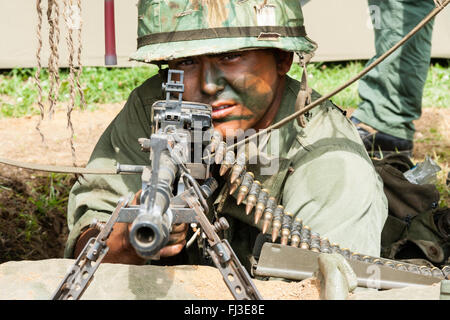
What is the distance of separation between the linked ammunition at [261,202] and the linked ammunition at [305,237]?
208mm

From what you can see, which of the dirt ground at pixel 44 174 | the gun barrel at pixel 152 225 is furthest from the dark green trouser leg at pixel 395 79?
the gun barrel at pixel 152 225

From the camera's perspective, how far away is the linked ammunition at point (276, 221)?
293 centimetres

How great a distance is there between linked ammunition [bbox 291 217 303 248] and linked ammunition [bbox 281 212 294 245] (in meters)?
0.02

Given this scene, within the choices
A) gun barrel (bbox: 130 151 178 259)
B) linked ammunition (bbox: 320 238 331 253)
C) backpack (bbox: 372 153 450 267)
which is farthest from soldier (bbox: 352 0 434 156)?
gun barrel (bbox: 130 151 178 259)

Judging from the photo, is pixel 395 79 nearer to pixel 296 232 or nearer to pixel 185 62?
pixel 185 62

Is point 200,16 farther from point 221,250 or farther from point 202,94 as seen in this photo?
point 221,250

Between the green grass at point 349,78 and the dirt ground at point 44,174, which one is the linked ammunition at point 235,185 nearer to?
the dirt ground at point 44,174

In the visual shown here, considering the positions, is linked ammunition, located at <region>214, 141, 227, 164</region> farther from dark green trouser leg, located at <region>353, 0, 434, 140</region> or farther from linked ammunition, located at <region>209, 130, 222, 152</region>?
dark green trouser leg, located at <region>353, 0, 434, 140</region>

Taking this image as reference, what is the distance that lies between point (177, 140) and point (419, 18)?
375 centimetres

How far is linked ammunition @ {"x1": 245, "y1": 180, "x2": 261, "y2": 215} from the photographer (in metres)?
3.02

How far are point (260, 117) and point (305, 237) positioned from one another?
68 cm

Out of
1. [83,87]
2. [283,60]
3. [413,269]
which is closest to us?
[413,269]

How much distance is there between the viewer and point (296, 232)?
297 cm

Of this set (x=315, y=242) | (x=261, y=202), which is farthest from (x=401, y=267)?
(x=261, y=202)
